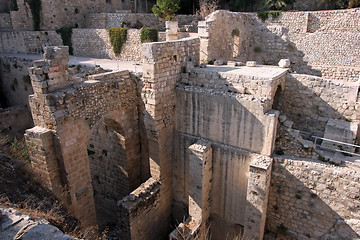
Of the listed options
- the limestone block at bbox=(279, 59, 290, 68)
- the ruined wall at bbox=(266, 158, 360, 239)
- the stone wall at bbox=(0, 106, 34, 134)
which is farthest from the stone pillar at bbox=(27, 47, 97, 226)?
the stone wall at bbox=(0, 106, 34, 134)

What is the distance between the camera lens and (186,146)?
30.7 ft

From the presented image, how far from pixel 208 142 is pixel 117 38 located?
1288 centimetres

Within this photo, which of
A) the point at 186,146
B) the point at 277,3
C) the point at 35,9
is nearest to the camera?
the point at 186,146

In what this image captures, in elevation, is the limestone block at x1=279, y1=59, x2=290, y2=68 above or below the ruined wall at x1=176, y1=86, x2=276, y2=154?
above

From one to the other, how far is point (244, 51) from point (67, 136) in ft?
42.5

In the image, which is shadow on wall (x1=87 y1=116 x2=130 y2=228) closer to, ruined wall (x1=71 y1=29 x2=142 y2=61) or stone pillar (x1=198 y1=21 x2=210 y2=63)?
stone pillar (x1=198 y1=21 x2=210 y2=63)

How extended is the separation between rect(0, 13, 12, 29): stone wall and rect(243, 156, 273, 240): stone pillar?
71.7 feet

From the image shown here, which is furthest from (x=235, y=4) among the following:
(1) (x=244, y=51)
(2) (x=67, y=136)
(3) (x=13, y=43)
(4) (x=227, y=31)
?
(2) (x=67, y=136)

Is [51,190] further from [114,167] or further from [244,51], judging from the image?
[244,51]

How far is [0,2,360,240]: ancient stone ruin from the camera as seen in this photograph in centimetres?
754

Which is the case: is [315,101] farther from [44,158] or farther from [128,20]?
[128,20]

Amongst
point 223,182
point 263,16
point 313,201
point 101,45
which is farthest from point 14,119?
point 263,16

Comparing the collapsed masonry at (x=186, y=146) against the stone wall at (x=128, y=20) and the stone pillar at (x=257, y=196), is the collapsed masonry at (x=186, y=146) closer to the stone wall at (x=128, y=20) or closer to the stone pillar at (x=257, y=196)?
the stone pillar at (x=257, y=196)

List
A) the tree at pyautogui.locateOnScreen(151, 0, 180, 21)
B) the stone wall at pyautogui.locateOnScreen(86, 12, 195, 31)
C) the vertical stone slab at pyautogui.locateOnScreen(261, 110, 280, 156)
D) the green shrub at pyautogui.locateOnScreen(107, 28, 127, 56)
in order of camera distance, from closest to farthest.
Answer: the vertical stone slab at pyautogui.locateOnScreen(261, 110, 280, 156) < the green shrub at pyautogui.locateOnScreen(107, 28, 127, 56) < the tree at pyautogui.locateOnScreen(151, 0, 180, 21) < the stone wall at pyautogui.locateOnScreen(86, 12, 195, 31)
